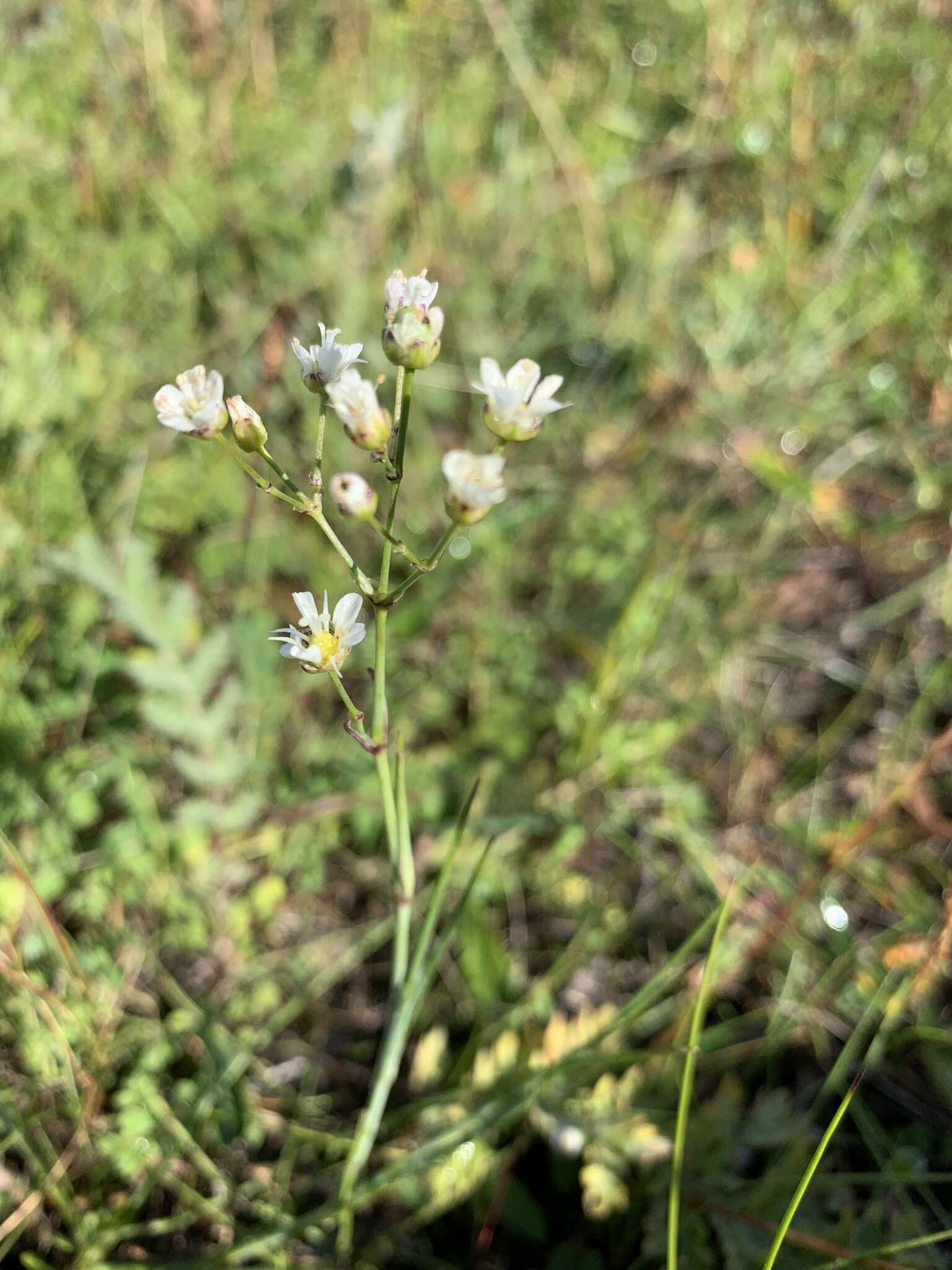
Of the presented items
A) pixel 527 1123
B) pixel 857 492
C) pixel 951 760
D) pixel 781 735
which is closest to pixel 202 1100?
pixel 527 1123

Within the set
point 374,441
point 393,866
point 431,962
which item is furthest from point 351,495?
point 431,962

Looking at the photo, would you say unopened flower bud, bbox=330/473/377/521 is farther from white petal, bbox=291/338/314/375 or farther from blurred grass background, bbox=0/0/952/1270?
blurred grass background, bbox=0/0/952/1270

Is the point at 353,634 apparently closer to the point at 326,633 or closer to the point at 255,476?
the point at 326,633

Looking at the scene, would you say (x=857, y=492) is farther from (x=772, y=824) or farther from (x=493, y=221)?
(x=493, y=221)

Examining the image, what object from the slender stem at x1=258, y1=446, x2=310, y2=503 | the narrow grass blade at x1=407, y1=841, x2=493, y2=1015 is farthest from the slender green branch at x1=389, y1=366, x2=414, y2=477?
the narrow grass blade at x1=407, y1=841, x2=493, y2=1015

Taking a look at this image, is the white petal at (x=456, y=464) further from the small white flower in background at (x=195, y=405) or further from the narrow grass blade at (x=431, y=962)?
the narrow grass blade at (x=431, y=962)

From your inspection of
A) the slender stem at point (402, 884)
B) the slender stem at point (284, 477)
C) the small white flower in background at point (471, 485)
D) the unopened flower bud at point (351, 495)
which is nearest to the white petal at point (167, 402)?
the slender stem at point (284, 477)
